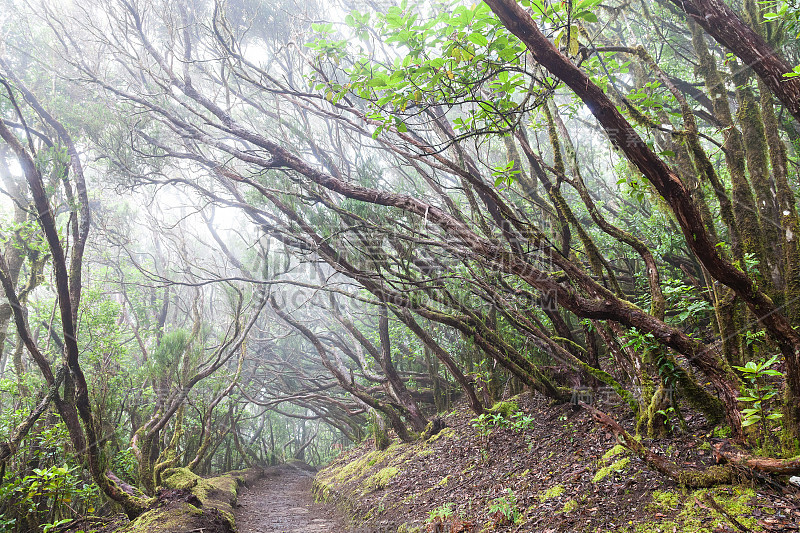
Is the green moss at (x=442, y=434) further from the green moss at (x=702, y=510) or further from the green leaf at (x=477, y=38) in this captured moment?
the green leaf at (x=477, y=38)

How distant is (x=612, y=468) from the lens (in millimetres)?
3432

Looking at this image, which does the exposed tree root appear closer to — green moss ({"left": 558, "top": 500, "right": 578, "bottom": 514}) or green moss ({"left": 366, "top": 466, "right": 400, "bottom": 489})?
green moss ({"left": 558, "top": 500, "right": 578, "bottom": 514})

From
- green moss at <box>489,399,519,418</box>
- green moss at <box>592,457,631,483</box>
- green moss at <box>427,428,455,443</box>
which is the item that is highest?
green moss at <box>489,399,519,418</box>

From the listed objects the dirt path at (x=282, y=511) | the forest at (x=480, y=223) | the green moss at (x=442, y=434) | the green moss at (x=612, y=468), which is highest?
the forest at (x=480, y=223)

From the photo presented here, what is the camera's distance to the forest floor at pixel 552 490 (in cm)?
247

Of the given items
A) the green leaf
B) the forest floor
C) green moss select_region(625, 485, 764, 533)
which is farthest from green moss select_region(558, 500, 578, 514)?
the green leaf

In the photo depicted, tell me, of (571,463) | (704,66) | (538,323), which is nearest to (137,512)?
(571,463)

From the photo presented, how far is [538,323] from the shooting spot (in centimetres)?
533

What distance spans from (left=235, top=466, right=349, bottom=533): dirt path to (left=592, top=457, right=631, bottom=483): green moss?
12.5ft

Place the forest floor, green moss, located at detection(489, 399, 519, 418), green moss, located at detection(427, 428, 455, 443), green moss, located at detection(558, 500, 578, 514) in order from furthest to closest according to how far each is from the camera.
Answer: green moss, located at detection(427, 428, 455, 443) → green moss, located at detection(489, 399, 519, 418) → green moss, located at detection(558, 500, 578, 514) → the forest floor

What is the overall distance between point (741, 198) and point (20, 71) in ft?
44.6

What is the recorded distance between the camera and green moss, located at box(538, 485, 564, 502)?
141 inches

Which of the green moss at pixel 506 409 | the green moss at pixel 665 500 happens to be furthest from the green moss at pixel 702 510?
the green moss at pixel 506 409

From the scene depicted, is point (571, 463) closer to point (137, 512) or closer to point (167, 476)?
point (137, 512)
